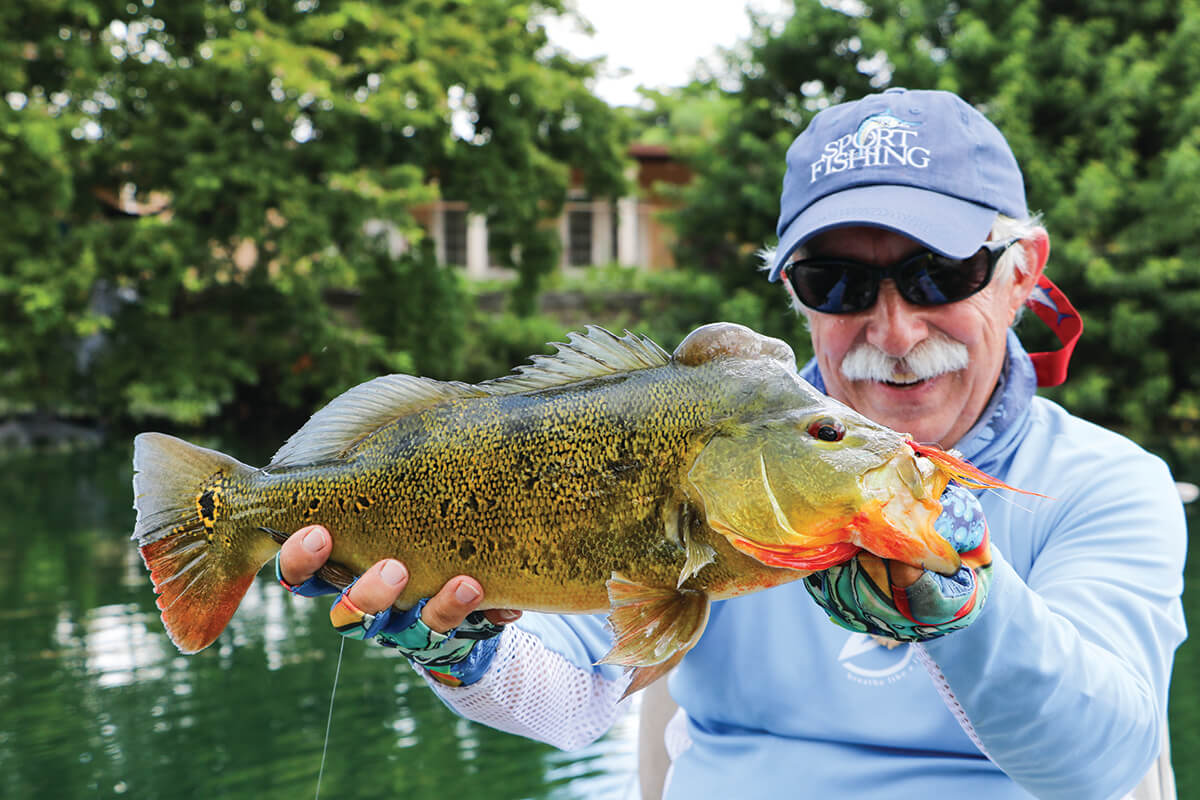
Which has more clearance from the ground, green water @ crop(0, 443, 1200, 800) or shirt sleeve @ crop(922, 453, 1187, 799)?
shirt sleeve @ crop(922, 453, 1187, 799)

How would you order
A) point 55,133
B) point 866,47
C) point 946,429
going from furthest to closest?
point 866,47, point 55,133, point 946,429

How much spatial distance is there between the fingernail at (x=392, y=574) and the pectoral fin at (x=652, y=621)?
0.39 m

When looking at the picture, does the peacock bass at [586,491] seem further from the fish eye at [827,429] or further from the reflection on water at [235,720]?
the reflection on water at [235,720]

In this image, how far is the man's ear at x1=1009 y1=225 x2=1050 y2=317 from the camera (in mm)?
2564

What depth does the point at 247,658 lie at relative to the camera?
7.16m

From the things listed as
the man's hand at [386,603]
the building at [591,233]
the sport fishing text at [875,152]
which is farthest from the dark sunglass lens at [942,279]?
the building at [591,233]

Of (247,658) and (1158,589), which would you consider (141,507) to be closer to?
(1158,589)

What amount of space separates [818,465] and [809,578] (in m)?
0.22

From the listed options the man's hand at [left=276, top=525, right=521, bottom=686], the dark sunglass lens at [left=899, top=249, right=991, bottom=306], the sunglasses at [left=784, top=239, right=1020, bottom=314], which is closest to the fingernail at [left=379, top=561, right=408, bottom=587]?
the man's hand at [left=276, top=525, right=521, bottom=686]

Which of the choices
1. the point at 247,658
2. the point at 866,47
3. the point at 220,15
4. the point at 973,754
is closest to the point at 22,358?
the point at 220,15

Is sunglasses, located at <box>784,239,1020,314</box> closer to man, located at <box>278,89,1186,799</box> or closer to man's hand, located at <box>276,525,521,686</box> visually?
man, located at <box>278,89,1186,799</box>

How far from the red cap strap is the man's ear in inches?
3.3

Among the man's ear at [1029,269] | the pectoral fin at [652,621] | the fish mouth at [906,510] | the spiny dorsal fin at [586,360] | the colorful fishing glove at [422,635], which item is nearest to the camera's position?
the fish mouth at [906,510]

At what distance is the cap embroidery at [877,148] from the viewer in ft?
7.80
